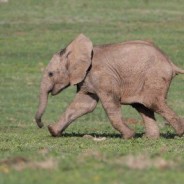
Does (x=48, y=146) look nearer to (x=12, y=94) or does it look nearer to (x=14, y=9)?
(x=12, y=94)

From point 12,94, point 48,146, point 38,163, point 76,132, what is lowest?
point 12,94

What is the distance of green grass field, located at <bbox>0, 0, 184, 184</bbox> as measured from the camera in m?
10.3

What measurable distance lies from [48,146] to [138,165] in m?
5.92

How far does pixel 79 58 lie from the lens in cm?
1861

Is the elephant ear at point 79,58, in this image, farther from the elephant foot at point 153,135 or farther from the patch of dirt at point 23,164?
the patch of dirt at point 23,164

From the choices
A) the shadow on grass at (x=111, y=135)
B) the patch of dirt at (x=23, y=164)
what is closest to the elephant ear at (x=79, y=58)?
the shadow on grass at (x=111, y=135)

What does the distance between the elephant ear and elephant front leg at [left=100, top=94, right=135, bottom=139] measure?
0.62 metres

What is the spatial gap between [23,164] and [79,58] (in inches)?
317

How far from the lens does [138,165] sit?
10.5 meters

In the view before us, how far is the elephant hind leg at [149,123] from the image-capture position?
61.4 feet

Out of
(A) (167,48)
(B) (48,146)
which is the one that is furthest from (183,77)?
(B) (48,146)

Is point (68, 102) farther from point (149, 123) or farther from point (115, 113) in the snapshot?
point (115, 113)

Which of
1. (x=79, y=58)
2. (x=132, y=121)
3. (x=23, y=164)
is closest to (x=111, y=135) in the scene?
(x=79, y=58)

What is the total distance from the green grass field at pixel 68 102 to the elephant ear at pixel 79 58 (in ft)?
3.68
